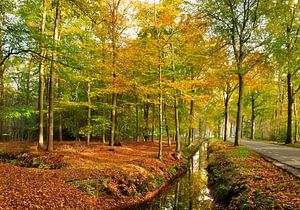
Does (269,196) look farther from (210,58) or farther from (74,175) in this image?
(210,58)

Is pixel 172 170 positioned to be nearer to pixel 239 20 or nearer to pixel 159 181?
pixel 159 181

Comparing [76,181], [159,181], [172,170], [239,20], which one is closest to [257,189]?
[159,181]

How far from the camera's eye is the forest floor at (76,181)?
6902mm

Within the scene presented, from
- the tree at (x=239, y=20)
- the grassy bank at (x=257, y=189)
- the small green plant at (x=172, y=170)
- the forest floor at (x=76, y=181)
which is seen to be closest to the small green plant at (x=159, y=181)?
the forest floor at (x=76, y=181)

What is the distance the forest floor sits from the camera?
6.90 m

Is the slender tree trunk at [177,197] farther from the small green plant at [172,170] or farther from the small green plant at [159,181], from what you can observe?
the small green plant at [172,170]

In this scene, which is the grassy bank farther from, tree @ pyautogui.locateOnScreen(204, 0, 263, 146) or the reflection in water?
tree @ pyautogui.locateOnScreen(204, 0, 263, 146)

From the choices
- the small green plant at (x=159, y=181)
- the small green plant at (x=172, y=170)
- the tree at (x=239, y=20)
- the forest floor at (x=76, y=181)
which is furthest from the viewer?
the tree at (x=239, y=20)

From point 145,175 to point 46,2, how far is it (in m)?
13.8

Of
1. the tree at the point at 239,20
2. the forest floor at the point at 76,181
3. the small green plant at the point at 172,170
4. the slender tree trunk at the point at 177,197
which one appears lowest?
the slender tree trunk at the point at 177,197

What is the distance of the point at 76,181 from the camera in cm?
867

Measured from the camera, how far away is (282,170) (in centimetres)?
898

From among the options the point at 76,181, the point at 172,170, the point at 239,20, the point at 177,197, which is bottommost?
the point at 177,197

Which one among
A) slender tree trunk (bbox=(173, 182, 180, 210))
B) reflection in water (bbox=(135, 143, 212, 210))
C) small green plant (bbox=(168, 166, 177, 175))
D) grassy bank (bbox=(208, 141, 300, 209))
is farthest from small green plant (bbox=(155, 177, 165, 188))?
grassy bank (bbox=(208, 141, 300, 209))
